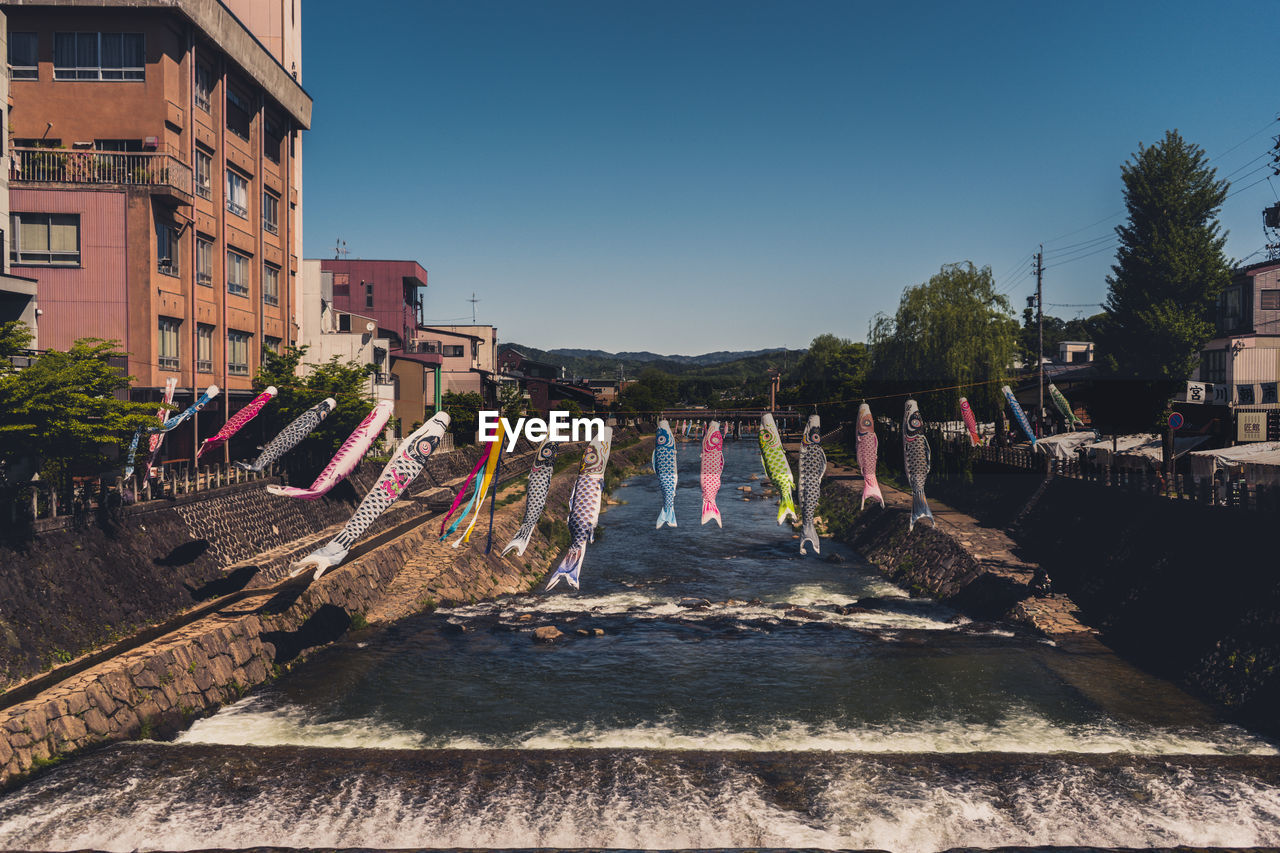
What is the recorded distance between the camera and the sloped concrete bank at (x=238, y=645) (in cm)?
2092

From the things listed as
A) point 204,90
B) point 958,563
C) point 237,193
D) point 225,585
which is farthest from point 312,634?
point 204,90

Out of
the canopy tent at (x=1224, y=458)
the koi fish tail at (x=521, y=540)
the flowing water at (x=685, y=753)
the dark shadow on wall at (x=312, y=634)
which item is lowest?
the flowing water at (x=685, y=753)

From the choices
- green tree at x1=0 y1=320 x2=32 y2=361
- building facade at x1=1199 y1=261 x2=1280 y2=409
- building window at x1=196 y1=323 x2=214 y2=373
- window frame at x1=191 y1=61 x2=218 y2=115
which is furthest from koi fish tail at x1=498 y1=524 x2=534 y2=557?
building facade at x1=1199 y1=261 x2=1280 y2=409

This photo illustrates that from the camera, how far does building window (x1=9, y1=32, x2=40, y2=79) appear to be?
136 ft

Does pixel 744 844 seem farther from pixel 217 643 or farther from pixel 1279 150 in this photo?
pixel 1279 150

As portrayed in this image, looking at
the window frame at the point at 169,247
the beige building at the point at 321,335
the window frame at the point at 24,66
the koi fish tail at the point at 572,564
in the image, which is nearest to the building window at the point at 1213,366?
the koi fish tail at the point at 572,564

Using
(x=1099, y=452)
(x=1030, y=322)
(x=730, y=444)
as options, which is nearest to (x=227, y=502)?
(x=1099, y=452)

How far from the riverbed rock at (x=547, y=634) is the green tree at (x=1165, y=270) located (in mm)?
49594

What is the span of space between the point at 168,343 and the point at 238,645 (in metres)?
20.5

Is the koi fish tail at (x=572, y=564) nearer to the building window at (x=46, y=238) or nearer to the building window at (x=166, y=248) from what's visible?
the building window at (x=166, y=248)

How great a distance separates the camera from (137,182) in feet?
130

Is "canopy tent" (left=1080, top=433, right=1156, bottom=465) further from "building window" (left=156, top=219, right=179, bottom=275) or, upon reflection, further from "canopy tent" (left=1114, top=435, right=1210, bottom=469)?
"building window" (left=156, top=219, right=179, bottom=275)

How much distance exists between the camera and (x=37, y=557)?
82.7 feet

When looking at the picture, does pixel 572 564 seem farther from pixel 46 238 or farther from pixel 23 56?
pixel 23 56
